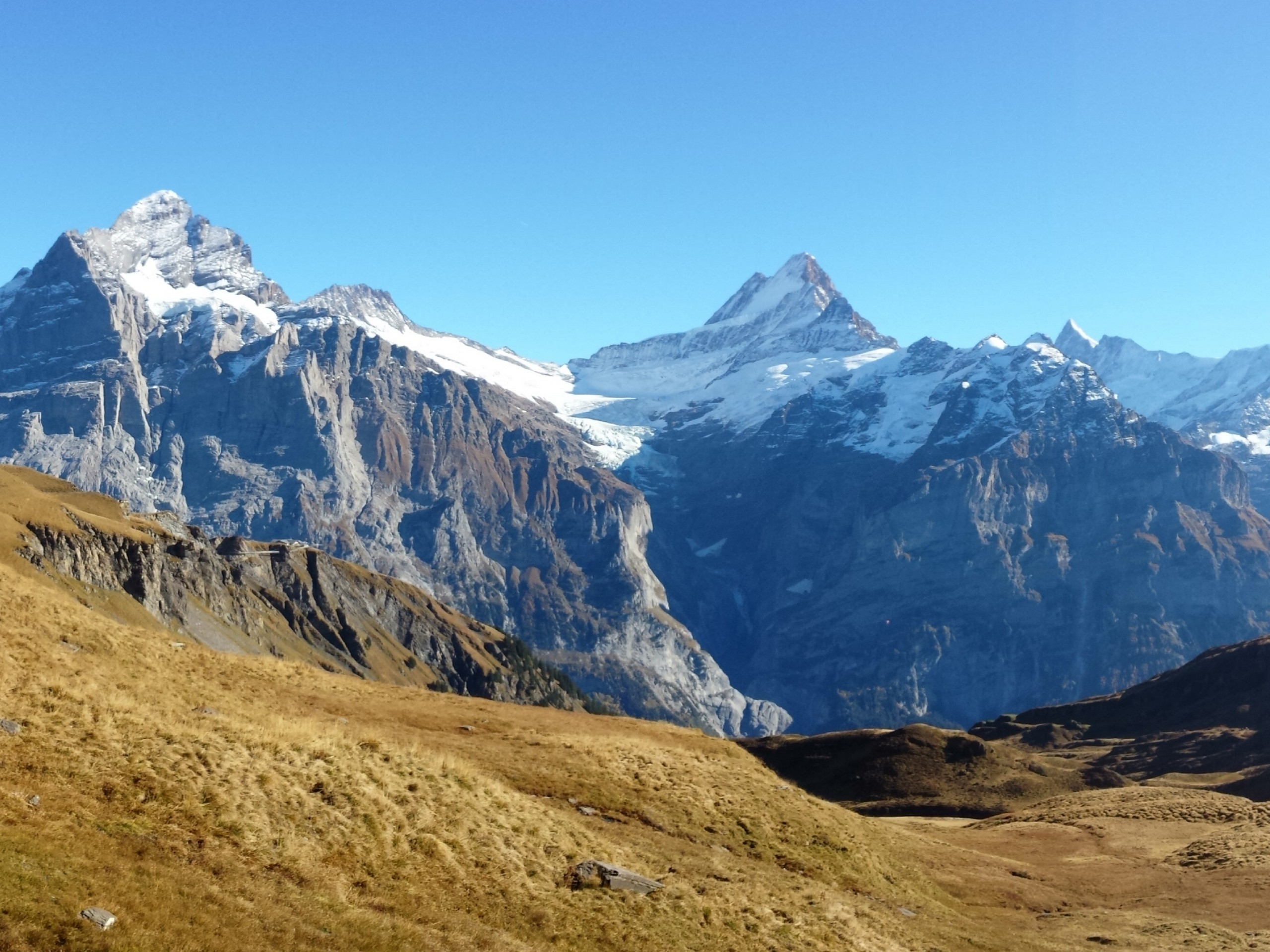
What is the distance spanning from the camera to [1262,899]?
61438mm

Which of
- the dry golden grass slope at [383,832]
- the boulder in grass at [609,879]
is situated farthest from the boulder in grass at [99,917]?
the boulder in grass at [609,879]

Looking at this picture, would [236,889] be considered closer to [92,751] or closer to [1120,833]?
[92,751]

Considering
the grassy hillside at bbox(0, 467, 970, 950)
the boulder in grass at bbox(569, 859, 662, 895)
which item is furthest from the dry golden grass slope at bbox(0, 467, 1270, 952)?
the boulder in grass at bbox(569, 859, 662, 895)

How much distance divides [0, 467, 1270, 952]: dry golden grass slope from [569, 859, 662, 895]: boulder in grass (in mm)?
503

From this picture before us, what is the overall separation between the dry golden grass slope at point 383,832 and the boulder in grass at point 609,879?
19.8 inches

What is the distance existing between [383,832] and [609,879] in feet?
27.0

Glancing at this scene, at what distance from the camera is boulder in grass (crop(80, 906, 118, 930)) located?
87.2 feet

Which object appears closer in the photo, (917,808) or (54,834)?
(54,834)

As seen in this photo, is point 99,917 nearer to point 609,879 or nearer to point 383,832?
point 383,832

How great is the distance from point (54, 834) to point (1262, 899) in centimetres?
5948

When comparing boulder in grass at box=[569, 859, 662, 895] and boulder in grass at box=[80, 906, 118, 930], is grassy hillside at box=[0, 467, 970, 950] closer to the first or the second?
boulder in grass at box=[80, 906, 118, 930]

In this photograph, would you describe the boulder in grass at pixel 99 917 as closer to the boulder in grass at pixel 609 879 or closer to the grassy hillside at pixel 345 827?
the grassy hillside at pixel 345 827

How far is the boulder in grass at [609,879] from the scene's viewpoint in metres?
39.9

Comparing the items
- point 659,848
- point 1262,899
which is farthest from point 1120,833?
point 659,848
